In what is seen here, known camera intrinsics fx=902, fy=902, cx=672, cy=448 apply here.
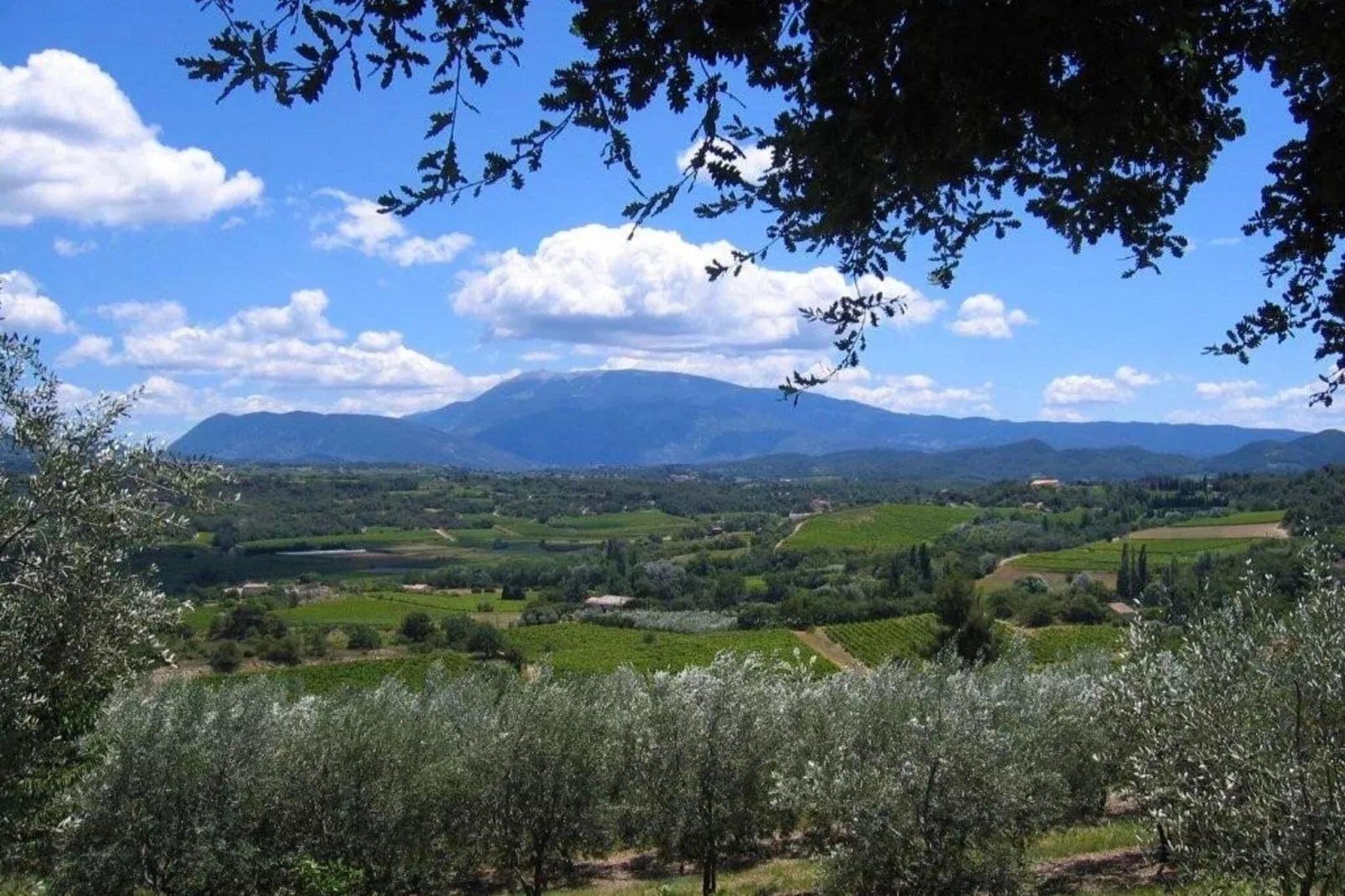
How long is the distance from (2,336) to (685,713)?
56.5 ft

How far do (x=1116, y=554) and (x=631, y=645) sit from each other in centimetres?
6805

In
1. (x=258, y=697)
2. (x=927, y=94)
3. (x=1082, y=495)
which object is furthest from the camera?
(x=1082, y=495)

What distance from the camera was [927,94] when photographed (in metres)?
3.24

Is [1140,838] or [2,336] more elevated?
[2,336]

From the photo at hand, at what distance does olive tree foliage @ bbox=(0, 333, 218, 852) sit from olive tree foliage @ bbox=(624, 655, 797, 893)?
14655 millimetres

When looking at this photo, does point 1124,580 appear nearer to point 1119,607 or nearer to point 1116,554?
point 1119,607

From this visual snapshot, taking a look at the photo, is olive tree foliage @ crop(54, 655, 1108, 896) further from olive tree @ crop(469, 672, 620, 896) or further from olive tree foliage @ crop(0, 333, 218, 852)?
olive tree foliage @ crop(0, 333, 218, 852)

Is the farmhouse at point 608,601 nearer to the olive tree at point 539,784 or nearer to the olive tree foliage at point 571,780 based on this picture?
the olive tree foliage at point 571,780

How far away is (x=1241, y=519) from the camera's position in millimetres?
118875

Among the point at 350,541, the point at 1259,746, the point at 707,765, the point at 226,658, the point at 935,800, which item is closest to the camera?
the point at 1259,746

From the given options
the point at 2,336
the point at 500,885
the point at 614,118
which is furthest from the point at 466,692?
the point at 614,118

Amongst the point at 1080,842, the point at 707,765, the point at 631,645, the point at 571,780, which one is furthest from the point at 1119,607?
the point at 571,780

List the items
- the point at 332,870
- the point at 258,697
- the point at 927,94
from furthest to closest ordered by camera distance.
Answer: the point at 258,697 < the point at 332,870 < the point at 927,94

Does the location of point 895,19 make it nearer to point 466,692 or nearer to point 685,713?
point 685,713
